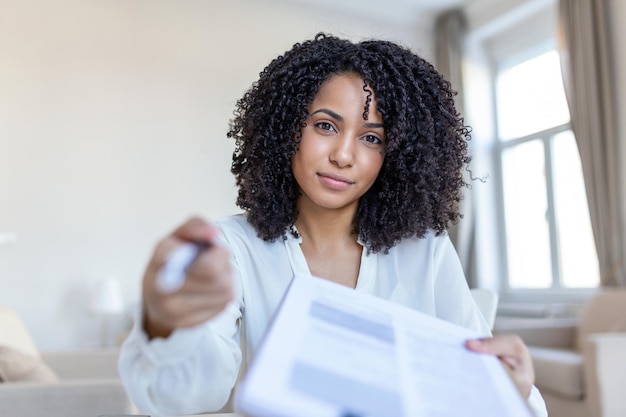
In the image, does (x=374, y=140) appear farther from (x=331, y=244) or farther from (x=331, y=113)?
(x=331, y=244)

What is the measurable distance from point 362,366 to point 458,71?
531 cm

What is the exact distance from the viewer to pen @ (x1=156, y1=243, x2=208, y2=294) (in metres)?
0.47

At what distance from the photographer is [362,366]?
0.50 m

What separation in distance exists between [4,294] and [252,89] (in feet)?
11.5

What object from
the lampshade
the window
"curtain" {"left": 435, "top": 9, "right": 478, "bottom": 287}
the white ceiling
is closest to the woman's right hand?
the lampshade

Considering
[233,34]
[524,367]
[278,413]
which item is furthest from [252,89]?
[233,34]

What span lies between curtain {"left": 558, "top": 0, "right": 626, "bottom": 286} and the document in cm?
377

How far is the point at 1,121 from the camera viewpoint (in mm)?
4184

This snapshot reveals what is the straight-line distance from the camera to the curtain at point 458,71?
535cm

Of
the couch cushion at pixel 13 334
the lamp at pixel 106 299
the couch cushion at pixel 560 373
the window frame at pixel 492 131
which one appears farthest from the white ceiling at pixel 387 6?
the couch cushion at pixel 13 334

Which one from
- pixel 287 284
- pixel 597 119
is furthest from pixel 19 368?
pixel 597 119

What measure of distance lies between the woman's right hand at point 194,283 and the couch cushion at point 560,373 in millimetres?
2765

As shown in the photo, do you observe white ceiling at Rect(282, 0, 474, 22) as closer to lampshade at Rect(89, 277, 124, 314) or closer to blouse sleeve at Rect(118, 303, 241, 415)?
lampshade at Rect(89, 277, 124, 314)

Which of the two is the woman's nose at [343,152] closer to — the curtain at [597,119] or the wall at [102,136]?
the wall at [102,136]
